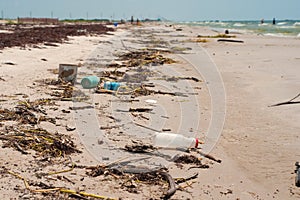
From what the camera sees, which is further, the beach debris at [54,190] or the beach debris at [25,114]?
A: the beach debris at [25,114]

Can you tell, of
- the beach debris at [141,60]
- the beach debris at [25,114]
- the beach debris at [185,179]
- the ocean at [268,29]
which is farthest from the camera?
the ocean at [268,29]

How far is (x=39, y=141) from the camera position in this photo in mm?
4535

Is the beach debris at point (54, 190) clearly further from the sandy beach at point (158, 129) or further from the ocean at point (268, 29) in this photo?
the ocean at point (268, 29)

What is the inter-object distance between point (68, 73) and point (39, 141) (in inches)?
170

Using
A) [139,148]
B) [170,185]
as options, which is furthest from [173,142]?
[170,185]

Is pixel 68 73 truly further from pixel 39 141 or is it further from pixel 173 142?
pixel 173 142

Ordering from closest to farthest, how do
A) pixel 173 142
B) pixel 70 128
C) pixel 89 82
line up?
pixel 173 142
pixel 70 128
pixel 89 82

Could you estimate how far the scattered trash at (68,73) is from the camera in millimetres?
8578

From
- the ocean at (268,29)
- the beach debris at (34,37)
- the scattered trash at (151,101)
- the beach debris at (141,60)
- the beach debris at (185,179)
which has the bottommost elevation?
the beach debris at (185,179)

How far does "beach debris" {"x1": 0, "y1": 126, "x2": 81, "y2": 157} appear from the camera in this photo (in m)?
4.34

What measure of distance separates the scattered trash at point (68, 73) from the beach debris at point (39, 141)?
12.2ft

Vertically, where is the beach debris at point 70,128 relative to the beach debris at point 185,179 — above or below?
above

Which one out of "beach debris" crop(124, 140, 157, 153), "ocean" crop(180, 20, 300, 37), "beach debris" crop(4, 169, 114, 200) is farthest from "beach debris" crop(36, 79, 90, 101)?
"ocean" crop(180, 20, 300, 37)

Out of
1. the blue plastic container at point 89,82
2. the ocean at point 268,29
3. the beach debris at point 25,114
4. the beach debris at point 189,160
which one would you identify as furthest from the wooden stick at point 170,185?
the ocean at point 268,29
